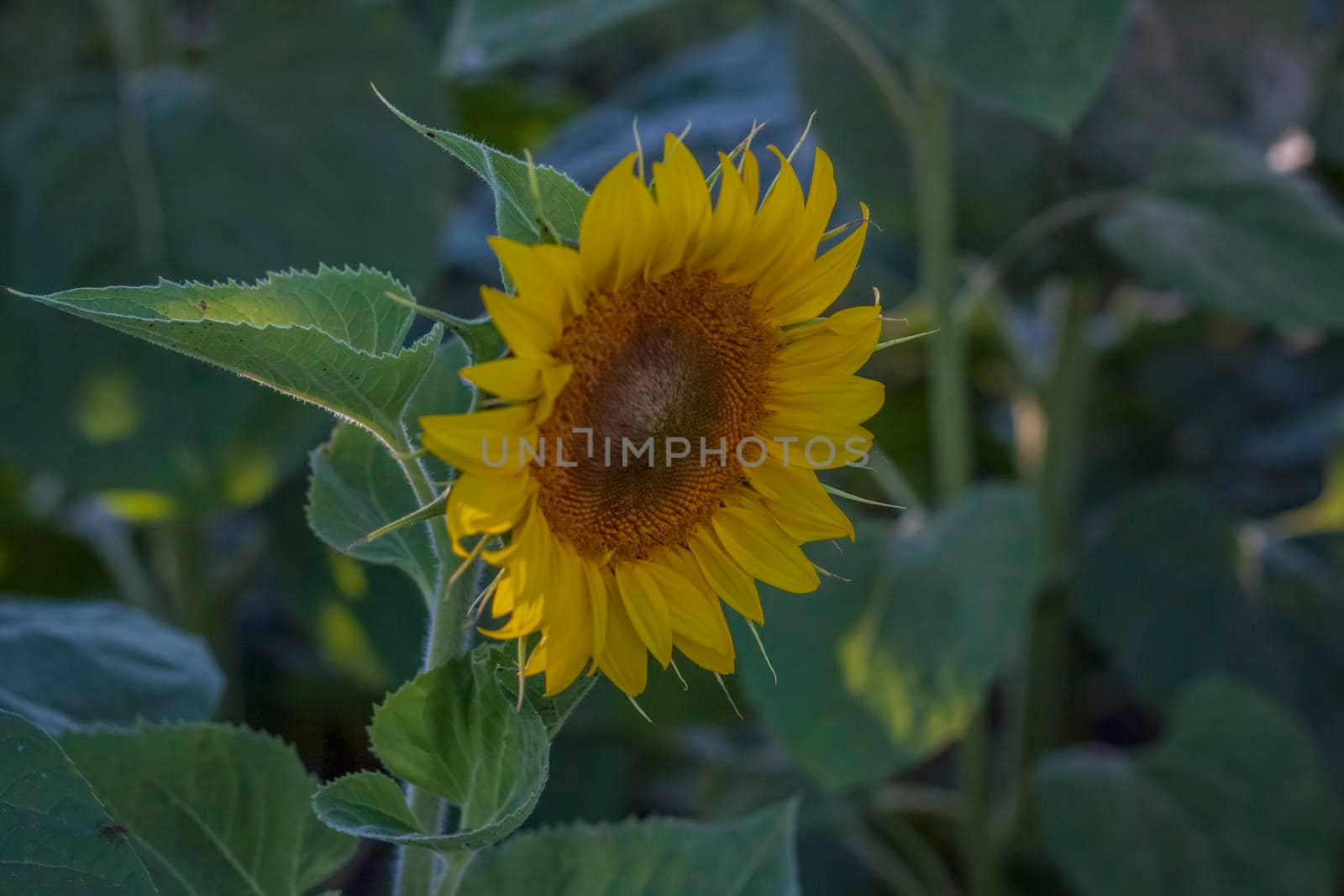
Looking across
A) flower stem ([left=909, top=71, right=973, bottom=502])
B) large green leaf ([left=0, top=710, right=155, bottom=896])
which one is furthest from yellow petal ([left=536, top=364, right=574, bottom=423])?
flower stem ([left=909, top=71, right=973, bottom=502])

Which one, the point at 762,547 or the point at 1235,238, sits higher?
the point at 1235,238

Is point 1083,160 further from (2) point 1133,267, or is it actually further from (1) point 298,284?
(1) point 298,284

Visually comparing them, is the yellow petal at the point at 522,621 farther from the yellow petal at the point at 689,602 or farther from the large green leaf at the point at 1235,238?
the large green leaf at the point at 1235,238

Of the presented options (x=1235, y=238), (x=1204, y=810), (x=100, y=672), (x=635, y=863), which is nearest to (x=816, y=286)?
(x=635, y=863)

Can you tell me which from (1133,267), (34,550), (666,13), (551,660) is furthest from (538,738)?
(666,13)

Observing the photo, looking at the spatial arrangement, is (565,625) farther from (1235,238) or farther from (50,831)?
(1235,238)

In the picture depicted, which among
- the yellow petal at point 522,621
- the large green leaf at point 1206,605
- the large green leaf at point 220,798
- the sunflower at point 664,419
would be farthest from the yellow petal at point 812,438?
the large green leaf at point 1206,605
